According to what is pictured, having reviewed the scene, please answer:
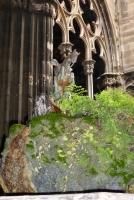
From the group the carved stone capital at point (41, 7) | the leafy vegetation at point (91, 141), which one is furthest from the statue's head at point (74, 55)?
the leafy vegetation at point (91, 141)

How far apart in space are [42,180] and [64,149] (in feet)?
1.18

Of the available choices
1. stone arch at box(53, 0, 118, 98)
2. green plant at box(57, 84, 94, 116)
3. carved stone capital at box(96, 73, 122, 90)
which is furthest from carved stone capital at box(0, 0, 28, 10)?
carved stone capital at box(96, 73, 122, 90)

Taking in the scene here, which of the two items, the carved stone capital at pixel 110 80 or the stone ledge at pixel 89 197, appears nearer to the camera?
the stone ledge at pixel 89 197

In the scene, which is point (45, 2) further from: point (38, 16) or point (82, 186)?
point (82, 186)

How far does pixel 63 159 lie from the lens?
9.35 feet

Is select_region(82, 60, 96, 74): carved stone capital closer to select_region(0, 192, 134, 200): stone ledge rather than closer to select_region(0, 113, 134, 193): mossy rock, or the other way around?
select_region(0, 113, 134, 193): mossy rock

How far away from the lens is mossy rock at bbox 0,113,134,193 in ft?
9.16

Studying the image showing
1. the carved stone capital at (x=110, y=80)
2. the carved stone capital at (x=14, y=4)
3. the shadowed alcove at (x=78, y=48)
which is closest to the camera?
the carved stone capital at (x=14, y=4)

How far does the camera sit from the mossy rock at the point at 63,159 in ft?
9.16

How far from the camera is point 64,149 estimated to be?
9.54 ft

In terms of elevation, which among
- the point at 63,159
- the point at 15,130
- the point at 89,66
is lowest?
the point at 63,159

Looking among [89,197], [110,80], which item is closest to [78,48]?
[110,80]

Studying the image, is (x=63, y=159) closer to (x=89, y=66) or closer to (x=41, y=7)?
(x=41, y=7)

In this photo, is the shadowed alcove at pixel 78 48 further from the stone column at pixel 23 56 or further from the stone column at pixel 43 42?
the stone column at pixel 23 56
